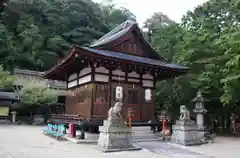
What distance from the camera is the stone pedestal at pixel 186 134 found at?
37.4 ft

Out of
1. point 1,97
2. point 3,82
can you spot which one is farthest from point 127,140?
point 1,97

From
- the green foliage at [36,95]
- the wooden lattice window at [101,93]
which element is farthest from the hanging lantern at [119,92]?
the green foliage at [36,95]

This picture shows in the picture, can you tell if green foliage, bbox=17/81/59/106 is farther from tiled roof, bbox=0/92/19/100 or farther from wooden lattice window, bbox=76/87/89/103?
wooden lattice window, bbox=76/87/89/103

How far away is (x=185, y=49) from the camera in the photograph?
54.4ft

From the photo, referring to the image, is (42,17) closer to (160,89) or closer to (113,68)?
(160,89)

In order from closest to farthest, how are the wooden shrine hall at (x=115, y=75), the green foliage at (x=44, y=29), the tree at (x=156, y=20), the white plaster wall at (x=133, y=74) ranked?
the wooden shrine hall at (x=115, y=75), the white plaster wall at (x=133, y=74), the green foliage at (x=44, y=29), the tree at (x=156, y=20)

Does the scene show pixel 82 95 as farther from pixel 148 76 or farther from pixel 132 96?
pixel 148 76

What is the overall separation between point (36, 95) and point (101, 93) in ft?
49.0

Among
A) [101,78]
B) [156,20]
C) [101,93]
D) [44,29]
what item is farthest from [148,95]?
[156,20]

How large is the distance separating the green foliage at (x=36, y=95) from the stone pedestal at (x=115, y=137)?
17364 millimetres

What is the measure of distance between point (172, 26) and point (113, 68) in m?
12.1

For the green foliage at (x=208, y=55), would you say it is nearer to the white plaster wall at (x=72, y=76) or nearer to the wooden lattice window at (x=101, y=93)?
the wooden lattice window at (x=101, y=93)

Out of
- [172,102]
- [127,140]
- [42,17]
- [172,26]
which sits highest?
[42,17]

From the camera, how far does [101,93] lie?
12625 millimetres
